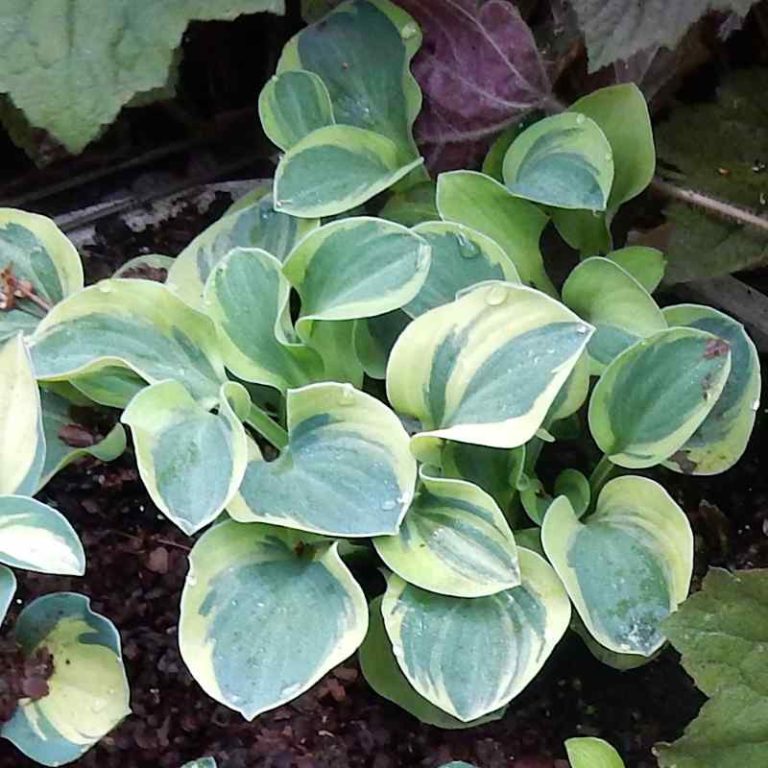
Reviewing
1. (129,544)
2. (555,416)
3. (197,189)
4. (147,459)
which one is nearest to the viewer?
(147,459)

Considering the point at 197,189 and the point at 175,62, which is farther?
the point at 197,189

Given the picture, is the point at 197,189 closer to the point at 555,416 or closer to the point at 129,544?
the point at 129,544


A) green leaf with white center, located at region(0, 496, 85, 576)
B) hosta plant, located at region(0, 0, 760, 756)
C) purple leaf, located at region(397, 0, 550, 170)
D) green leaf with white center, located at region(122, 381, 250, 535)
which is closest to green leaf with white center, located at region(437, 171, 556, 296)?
hosta plant, located at region(0, 0, 760, 756)

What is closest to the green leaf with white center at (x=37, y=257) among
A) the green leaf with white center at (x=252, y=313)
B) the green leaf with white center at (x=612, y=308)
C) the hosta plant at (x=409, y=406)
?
the hosta plant at (x=409, y=406)

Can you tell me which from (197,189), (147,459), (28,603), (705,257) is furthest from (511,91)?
(28,603)

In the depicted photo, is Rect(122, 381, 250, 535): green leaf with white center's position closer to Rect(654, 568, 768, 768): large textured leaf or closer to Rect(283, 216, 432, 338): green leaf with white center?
Rect(283, 216, 432, 338): green leaf with white center

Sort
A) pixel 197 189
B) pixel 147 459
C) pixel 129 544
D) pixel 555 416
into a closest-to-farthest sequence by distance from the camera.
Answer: pixel 147 459
pixel 555 416
pixel 129 544
pixel 197 189
